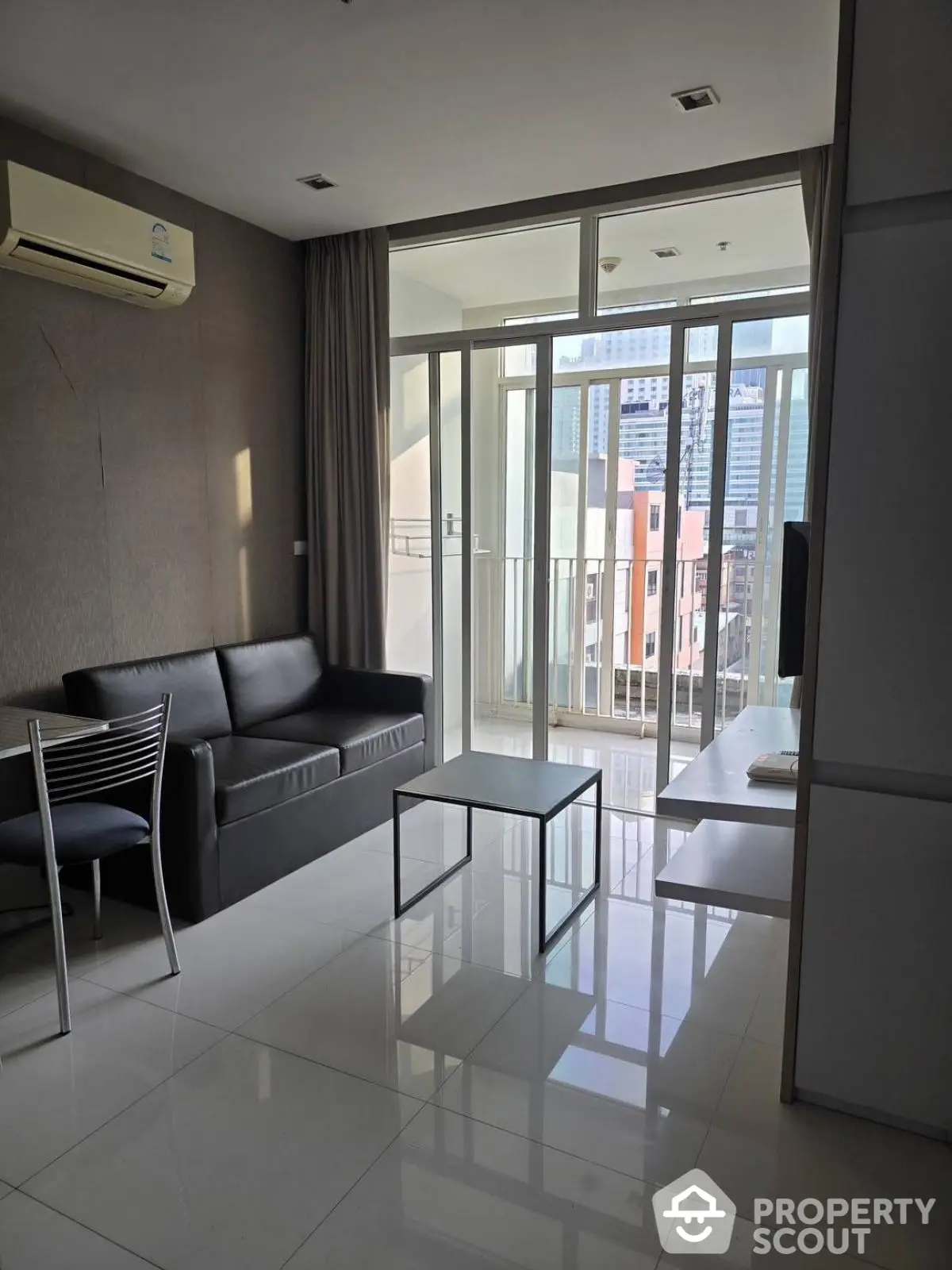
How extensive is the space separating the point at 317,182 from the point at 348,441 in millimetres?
1298

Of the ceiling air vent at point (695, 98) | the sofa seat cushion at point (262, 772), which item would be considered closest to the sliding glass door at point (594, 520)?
the ceiling air vent at point (695, 98)

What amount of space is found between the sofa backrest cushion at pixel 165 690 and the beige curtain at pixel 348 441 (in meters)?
0.96

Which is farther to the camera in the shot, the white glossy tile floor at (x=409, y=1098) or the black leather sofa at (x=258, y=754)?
the black leather sofa at (x=258, y=754)

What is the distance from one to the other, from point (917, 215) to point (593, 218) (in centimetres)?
258

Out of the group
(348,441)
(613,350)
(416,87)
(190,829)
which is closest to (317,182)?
(416,87)

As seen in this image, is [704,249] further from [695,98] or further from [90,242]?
[90,242]

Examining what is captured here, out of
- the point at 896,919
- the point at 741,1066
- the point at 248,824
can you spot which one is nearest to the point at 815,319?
the point at 896,919

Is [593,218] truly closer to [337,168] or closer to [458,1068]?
[337,168]

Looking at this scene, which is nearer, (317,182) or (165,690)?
(165,690)

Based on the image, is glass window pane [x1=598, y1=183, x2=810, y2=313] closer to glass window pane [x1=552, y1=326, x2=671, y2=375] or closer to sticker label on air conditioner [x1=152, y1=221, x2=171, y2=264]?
glass window pane [x1=552, y1=326, x2=671, y2=375]

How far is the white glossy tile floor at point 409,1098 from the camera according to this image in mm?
1753

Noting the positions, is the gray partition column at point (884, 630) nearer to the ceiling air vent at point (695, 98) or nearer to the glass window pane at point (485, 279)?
the ceiling air vent at point (695, 98)

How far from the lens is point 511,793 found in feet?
10.1

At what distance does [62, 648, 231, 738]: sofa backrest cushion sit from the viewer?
3395 mm
